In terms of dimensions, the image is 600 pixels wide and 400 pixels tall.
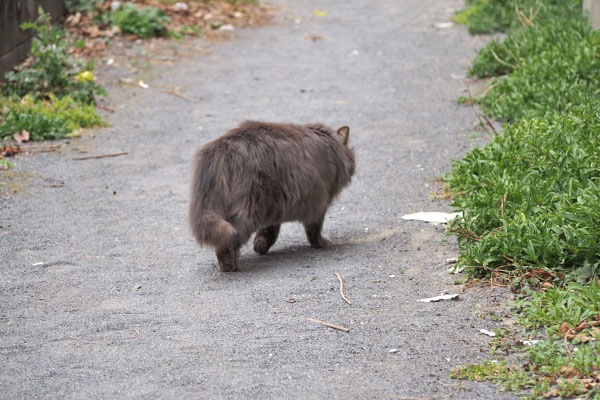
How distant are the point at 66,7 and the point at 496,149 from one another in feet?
31.1

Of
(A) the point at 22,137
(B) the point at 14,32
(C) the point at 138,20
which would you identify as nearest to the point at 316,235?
(A) the point at 22,137

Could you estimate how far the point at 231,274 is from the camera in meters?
5.60

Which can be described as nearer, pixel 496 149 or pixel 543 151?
pixel 543 151

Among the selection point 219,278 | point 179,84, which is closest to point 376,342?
point 219,278

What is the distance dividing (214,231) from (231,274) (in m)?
0.43

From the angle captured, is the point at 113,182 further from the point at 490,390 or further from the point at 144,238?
the point at 490,390

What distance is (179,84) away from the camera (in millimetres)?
11406

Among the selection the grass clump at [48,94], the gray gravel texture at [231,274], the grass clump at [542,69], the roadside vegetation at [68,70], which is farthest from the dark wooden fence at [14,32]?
the grass clump at [542,69]

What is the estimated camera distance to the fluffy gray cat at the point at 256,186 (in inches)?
218

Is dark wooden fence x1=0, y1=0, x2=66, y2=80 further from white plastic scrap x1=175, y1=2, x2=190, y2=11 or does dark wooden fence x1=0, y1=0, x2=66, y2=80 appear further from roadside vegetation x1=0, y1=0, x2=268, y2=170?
white plastic scrap x1=175, y1=2, x2=190, y2=11

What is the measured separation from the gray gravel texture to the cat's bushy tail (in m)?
0.29

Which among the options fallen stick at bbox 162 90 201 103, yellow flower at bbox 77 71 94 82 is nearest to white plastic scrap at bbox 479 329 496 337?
fallen stick at bbox 162 90 201 103

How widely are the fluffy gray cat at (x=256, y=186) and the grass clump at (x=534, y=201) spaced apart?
117 cm

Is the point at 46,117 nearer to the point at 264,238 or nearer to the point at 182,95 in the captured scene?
the point at 182,95
